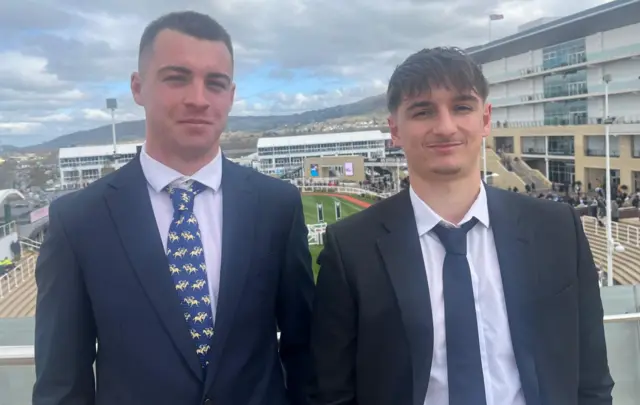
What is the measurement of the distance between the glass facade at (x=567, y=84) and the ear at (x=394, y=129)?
96.2ft

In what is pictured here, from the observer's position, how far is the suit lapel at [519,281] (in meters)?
1.28

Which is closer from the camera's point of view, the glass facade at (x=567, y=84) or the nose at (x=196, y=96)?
the nose at (x=196, y=96)

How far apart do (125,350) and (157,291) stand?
0.16 meters

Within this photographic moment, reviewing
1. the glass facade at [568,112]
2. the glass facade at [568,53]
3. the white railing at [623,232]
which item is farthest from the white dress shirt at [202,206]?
the glass facade at [568,53]

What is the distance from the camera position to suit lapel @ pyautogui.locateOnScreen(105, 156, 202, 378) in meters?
1.30

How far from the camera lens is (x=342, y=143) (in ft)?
87.2

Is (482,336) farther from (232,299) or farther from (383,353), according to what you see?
(232,299)

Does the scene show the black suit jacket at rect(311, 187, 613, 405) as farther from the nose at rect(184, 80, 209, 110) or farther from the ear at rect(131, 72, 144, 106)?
the ear at rect(131, 72, 144, 106)

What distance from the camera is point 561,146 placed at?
2742cm

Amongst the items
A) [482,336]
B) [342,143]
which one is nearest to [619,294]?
[482,336]

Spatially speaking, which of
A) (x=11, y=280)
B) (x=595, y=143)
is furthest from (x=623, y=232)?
(x=11, y=280)

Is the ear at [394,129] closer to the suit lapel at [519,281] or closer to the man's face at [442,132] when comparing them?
the man's face at [442,132]

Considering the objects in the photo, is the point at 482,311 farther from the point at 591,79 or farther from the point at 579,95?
the point at 579,95

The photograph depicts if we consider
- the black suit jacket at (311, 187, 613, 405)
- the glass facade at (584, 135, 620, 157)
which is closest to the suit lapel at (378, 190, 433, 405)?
the black suit jacket at (311, 187, 613, 405)
